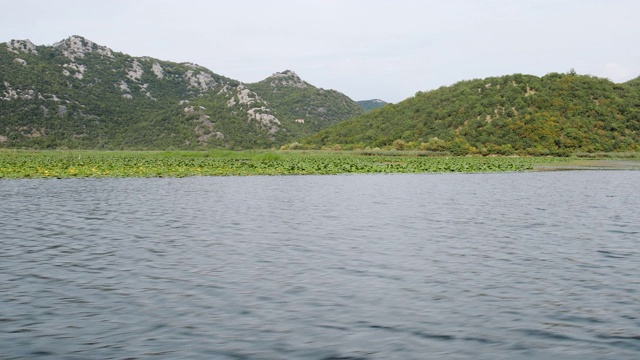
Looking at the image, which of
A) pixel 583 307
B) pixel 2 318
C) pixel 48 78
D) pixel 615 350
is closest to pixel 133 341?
pixel 2 318

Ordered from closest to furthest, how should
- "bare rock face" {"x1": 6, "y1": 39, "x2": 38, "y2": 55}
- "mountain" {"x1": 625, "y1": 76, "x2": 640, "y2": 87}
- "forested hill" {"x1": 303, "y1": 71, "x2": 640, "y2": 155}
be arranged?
"forested hill" {"x1": 303, "y1": 71, "x2": 640, "y2": 155}, "mountain" {"x1": 625, "y1": 76, "x2": 640, "y2": 87}, "bare rock face" {"x1": 6, "y1": 39, "x2": 38, "y2": 55}

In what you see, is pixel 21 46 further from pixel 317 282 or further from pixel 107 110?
pixel 317 282

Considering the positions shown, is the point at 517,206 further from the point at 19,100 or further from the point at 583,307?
the point at 19,100

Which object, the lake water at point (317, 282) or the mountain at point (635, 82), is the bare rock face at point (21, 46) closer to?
the mountain at point (635, 82)

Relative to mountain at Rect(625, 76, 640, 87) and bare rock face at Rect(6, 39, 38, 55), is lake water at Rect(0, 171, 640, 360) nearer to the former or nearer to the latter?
mountain at Rect(625, 76, 640, 87)

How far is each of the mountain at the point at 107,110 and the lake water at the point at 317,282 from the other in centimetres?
12710

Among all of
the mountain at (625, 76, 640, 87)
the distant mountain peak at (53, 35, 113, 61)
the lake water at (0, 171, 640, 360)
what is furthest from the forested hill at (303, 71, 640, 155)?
the distant mountain peak at (53, 35, 113, 61)

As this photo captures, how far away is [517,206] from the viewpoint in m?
30.1

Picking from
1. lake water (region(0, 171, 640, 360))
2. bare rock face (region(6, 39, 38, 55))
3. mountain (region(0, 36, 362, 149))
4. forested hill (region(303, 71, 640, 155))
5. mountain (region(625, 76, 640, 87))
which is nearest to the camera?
lake water (region(0, 171, 640, 360))

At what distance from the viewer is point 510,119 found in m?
121

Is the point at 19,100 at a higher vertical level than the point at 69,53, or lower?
lower

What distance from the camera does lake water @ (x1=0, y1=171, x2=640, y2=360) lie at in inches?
385

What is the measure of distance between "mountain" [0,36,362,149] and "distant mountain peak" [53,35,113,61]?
28 centimetres

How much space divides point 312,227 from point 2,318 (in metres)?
12.7
